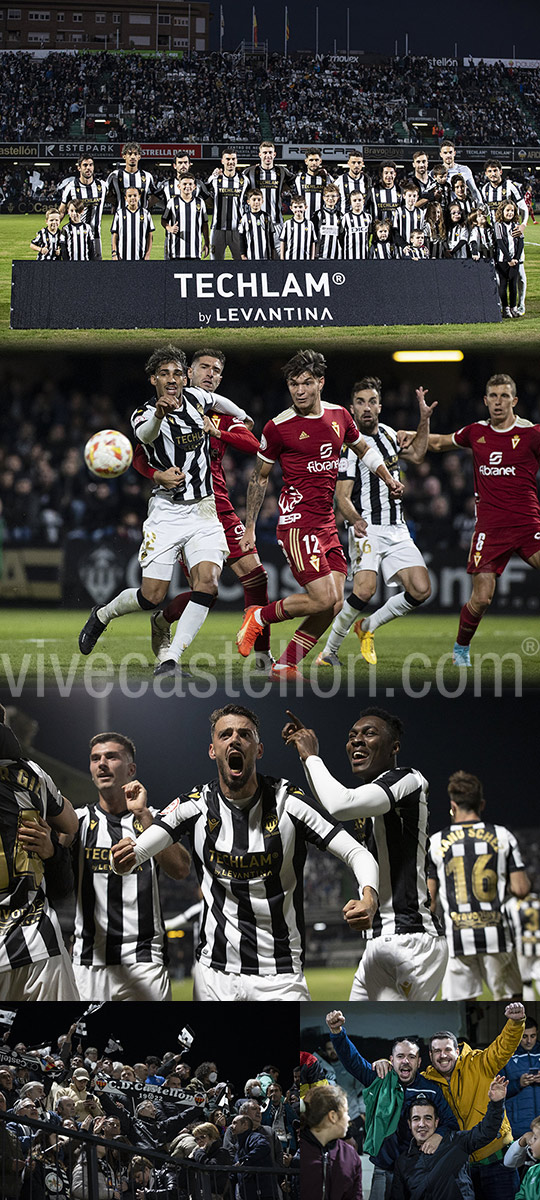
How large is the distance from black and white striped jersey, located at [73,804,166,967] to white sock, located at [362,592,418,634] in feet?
6.30

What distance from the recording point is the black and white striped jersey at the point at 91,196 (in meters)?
8.51

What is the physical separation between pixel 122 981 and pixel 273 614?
89.7 inches

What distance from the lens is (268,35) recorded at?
1128 centimetres

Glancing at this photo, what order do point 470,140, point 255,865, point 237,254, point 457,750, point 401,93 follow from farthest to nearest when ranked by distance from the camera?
point 401,93 < point 470,140 < point 237,254 < point 457,750 < point 255,865

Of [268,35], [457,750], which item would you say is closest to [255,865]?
[457,750]

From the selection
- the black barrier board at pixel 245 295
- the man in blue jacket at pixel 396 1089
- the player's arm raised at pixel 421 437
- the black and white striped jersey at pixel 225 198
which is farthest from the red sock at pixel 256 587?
the black and white striped jersey at pixel 225 198

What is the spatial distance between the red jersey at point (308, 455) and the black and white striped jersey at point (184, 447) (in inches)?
14.9

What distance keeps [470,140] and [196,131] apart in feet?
9.94

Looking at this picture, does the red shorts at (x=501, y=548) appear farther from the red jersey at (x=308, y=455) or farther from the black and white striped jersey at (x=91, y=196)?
the black and white striped jersey at (x=91, y=196)

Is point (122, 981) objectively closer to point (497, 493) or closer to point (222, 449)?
point (222, 449)

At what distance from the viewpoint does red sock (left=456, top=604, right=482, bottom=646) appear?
7301mm

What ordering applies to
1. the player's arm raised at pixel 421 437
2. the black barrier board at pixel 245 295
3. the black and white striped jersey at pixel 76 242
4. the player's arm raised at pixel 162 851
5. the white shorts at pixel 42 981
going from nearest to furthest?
the white shorts at pixel 42 981, the player's arm raised at pixel 162 851, the player's arm raised at pixel 421 437, the black barrier board at pixel 245 295, the black and white striped jersey at pixel 76 242

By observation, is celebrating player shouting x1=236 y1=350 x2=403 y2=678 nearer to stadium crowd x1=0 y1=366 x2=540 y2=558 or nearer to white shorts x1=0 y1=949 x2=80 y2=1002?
stadium crowd x1=0 y1=366 x2=540 y2=558

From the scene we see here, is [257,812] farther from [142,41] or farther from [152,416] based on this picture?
[142,41]
